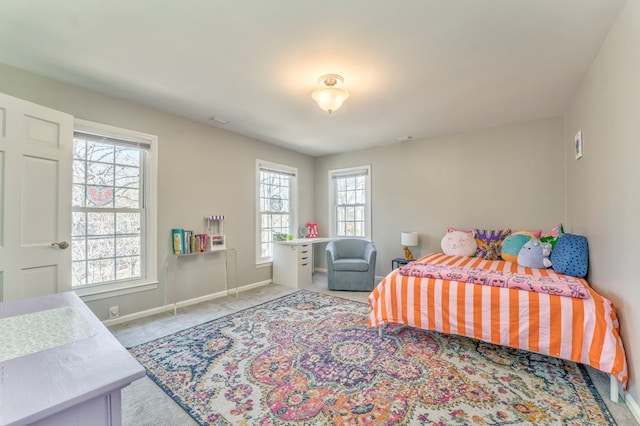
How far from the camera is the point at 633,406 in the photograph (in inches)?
64.2

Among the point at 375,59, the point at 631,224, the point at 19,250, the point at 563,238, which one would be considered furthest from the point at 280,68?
the point at 563,238

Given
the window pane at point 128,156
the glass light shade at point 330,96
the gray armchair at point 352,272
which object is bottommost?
the gray armchair at point 352,272

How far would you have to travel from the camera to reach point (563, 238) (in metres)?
2.76

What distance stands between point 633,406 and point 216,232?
4.13 meters

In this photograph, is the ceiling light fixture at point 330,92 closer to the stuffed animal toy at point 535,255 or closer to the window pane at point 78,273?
the stuffed animal toy at point 535,255

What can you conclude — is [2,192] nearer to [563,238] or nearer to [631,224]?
[631,224]

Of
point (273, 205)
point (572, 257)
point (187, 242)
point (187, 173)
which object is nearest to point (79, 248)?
point (187, 242)

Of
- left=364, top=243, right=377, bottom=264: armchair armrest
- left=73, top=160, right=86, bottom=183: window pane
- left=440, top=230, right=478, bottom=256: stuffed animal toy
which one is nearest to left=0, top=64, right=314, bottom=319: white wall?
left=73, top=160, right=86, bottom=183: window pane

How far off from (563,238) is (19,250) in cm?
467

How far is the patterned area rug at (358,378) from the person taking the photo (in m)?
1.64

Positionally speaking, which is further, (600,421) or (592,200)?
(592,200)

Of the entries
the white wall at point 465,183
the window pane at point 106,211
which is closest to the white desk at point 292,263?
the white wall at point 465,183

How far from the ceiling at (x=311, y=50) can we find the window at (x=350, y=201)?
198 centimetres

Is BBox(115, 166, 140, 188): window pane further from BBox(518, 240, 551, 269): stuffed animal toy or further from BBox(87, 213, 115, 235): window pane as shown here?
BBox(518, 240, 551, 269): stuffed animal toy
